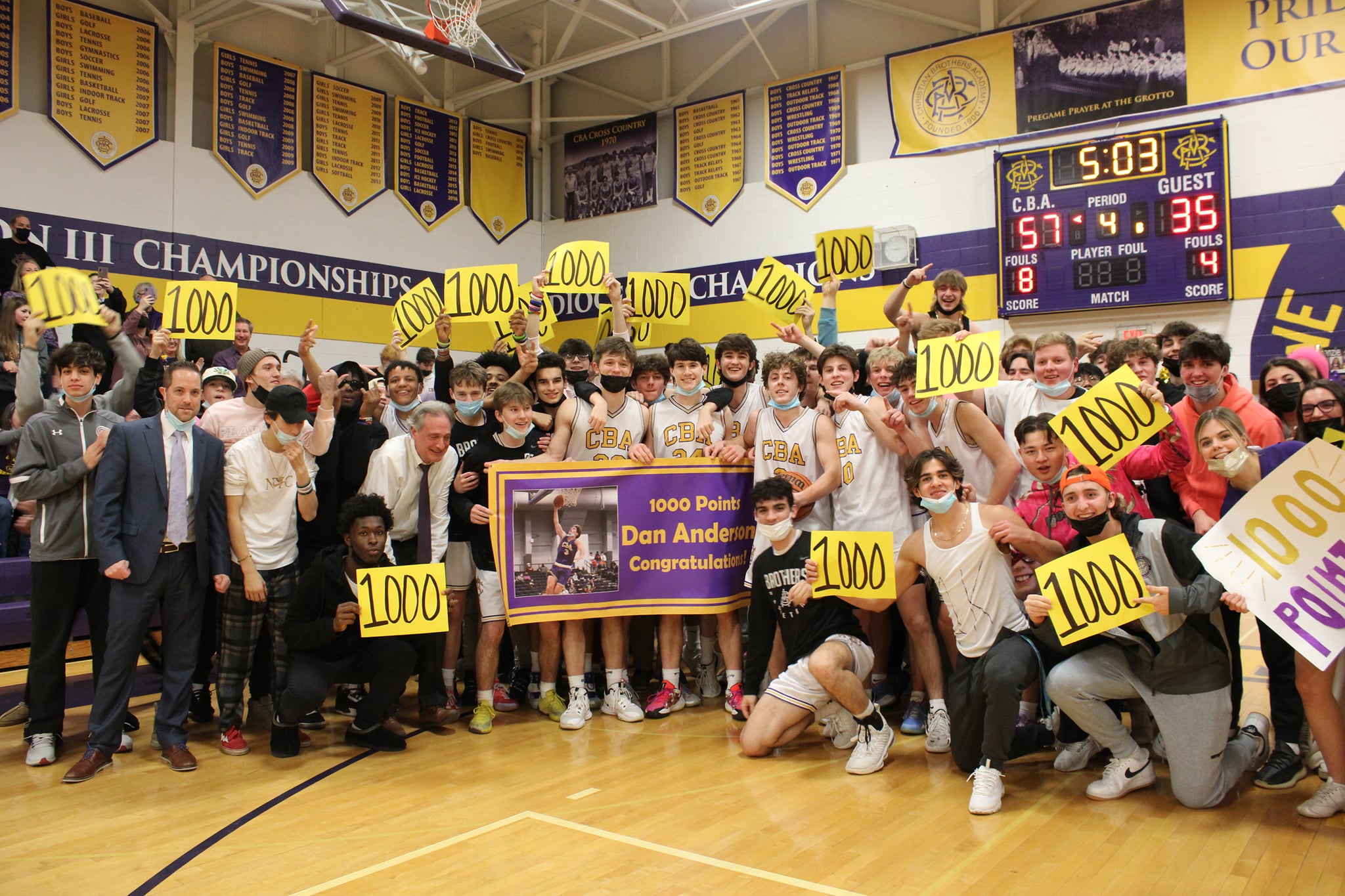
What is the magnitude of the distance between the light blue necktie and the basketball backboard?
4273 mm

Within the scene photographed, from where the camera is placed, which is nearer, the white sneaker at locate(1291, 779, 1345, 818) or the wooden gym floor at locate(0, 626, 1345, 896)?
the wooden gym floor at locate(0, 626, 1345, 896)

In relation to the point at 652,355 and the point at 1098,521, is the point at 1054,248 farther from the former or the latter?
the point at 1098,521

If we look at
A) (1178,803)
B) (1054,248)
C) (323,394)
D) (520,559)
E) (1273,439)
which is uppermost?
(1054,248)

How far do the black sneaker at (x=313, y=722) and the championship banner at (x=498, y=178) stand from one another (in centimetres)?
959

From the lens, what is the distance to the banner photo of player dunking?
530 centimetres

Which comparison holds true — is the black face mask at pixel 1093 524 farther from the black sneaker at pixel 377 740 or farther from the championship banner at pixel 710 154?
the championship banner at pixel 710 154

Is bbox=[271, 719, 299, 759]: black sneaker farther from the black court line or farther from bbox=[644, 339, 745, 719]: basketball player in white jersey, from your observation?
bbox=[644, 339, 745, 719]: basketball player in white jersey

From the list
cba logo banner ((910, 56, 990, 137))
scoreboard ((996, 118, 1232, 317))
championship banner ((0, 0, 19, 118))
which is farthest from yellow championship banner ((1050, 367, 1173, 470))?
championship banner ((0, 0, 19, 118))

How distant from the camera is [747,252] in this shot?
1237 cm

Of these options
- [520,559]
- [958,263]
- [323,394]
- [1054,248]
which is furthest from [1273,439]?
[958,263]

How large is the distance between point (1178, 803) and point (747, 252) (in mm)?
9485

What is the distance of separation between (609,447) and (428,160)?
8953 millimetres

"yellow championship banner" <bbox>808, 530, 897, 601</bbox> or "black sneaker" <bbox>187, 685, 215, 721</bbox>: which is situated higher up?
"yellow championship banner" <bbox>808, 530, 897, 601</bbox>

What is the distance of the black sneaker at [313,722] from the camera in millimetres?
5277
